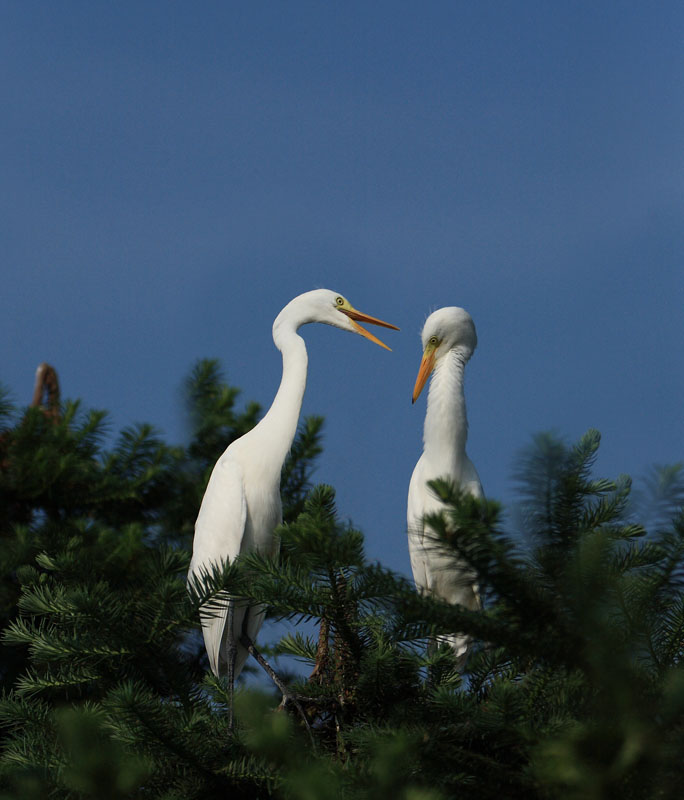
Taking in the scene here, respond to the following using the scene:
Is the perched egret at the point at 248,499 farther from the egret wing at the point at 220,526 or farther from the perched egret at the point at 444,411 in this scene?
the perched egret at the point at 444,411

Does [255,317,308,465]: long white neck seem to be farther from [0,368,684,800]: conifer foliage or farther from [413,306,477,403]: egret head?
[0,368,684,800]: conifer foliage

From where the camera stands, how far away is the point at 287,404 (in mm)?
3145

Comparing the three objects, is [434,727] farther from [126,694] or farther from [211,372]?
[211,372]

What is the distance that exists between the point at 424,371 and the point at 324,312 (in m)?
0.50

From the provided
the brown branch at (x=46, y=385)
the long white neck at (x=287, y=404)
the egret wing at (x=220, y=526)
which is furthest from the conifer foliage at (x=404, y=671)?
the brown branch at (x=46, y=385)

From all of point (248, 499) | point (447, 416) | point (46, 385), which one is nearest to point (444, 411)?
point (447, 416)

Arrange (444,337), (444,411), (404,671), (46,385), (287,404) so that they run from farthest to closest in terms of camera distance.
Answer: (46,385), (287,404), (444,337), (444,411), (404,671)

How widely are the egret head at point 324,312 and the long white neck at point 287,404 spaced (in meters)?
0.11

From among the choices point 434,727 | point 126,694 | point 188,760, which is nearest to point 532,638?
point 434,727

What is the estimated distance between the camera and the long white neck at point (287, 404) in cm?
310

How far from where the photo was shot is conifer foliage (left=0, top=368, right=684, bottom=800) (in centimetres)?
92

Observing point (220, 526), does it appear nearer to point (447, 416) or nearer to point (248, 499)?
point (248, 499)

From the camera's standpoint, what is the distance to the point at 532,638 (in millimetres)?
962

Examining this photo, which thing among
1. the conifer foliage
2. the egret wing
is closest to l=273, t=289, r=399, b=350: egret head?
the egret wing
